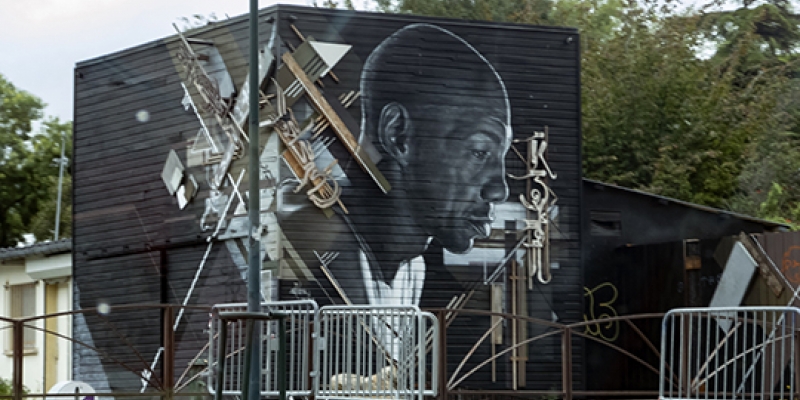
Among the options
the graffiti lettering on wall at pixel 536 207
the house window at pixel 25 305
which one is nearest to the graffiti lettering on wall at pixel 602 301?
the graffiti lettering on wall at pixel 536 207

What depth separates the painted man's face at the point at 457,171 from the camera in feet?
70.9

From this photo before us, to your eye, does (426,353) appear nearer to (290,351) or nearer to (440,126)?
(290,351)

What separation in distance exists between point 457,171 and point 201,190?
478cm

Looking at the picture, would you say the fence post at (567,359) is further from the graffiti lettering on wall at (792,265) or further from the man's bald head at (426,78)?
the man's bald head at (426,78)

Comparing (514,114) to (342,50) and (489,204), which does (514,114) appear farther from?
(342,50)

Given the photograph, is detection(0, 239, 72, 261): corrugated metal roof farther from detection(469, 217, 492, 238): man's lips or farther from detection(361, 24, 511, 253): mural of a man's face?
detection(469, 217, 492, 238): man's lips

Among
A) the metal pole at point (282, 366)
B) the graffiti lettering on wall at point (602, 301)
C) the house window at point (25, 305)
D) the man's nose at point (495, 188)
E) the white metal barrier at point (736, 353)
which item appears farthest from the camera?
the house window at point (25, 305)

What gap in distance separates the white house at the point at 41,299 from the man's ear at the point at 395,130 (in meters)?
8.98

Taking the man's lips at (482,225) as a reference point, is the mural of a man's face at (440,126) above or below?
above

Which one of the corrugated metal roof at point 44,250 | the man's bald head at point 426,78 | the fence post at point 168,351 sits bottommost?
the fence post at point 168,351

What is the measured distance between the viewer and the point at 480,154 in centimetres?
2205

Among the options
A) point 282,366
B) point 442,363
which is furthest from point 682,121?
point 282,366

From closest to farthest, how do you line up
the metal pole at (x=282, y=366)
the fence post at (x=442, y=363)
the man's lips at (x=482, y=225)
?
the metal pole at (x=282, y=366) < the fence post at (x=442, y=363) < the man's lips at (x=482, y=225)

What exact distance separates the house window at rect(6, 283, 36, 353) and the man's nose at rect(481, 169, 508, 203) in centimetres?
1237
